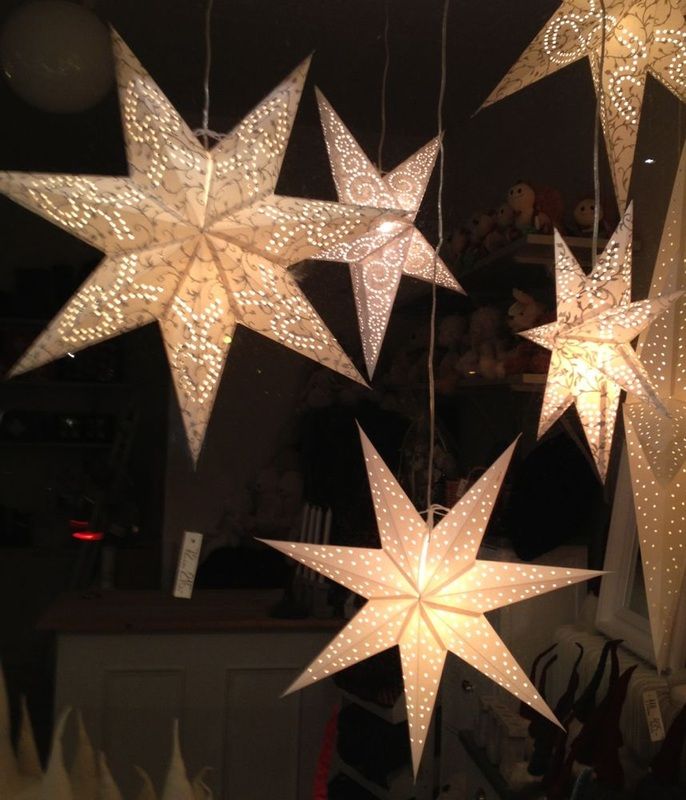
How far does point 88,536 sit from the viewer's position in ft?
4.14

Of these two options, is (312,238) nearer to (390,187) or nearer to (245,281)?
(245,281)

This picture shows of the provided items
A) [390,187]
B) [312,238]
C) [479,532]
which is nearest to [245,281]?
[312,238]

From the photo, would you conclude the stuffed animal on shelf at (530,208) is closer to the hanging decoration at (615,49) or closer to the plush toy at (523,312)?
the plush toy at (523,312)

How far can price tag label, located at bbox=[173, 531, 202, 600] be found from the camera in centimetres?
127

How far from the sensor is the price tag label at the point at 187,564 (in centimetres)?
127

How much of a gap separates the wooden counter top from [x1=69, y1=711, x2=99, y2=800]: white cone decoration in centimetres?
15

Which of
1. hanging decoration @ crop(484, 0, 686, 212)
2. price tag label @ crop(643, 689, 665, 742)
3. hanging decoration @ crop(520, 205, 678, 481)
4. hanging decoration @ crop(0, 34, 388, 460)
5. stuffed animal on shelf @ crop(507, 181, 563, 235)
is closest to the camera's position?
hanging decoration @ crop(0, 34, 388, 460)

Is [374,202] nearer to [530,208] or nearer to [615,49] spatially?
[615,49]

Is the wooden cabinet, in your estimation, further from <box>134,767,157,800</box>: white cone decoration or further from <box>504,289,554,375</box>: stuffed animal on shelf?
<box>504,289,554,375</box>: stuffed animal on shelf

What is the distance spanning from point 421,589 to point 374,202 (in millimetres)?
455

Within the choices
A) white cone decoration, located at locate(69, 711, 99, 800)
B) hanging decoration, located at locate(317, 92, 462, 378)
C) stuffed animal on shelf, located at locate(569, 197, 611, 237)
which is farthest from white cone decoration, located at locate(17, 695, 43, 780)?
stuffed animal on shelf, located at locate(569, 197, 611, 237)

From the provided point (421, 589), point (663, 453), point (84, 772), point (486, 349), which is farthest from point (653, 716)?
point (84, 772)

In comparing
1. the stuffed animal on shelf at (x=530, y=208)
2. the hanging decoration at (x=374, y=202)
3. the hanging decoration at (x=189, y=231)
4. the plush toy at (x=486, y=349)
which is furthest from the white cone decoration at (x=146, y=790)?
the stuffed animal on shelf at (x=530, y=208)

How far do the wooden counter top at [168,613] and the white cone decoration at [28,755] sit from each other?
142 millimetres
